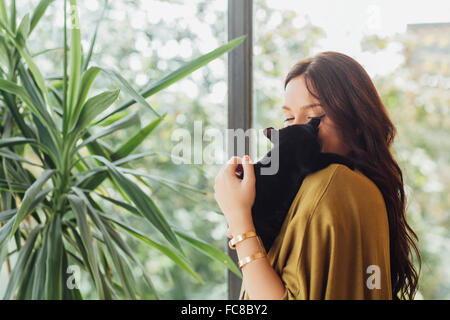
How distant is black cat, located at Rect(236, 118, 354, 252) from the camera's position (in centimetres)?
70

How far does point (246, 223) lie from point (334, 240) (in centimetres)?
15

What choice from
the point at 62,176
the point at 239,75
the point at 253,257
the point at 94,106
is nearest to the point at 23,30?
the point at 94,106

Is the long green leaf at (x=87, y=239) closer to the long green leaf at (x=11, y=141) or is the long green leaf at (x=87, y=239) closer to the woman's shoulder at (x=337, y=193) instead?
the long green leaf at (x=11, y=141)

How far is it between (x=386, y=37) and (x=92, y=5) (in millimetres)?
907

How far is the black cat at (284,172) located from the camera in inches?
27.4

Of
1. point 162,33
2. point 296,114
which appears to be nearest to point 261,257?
point 296,114

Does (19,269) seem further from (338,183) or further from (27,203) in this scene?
(338,183)

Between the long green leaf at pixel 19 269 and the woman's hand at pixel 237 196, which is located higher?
the woman's hand at pixel 237 196

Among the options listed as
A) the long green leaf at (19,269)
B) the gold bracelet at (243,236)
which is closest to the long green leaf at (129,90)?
the gold bracelet at (243,236)

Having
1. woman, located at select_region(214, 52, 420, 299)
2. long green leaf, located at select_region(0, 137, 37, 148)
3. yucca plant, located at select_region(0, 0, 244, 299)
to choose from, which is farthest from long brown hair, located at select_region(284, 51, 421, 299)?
long green leaf, located at select_region(0, 137, 37, 148)

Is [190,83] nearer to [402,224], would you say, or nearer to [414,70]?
[414,70]

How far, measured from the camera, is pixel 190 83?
133cm

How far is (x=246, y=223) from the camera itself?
707mm

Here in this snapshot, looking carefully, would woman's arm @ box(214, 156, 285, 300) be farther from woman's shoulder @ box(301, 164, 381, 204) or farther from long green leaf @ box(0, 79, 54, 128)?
long green leaf @ box(0, 79, 54, 128)
